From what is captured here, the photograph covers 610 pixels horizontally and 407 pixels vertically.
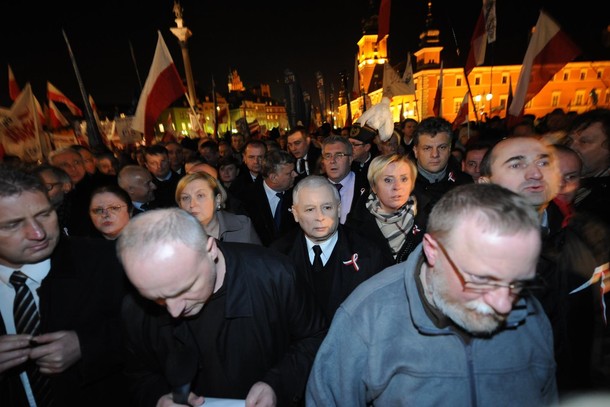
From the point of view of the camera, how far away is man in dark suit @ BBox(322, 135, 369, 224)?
4.86 metres

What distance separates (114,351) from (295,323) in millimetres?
1394

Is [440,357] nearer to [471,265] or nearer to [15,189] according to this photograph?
[471,265]

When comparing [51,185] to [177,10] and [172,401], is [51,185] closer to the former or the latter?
[172,401]

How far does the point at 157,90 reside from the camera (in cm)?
709

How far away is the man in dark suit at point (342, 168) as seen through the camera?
4.86 m

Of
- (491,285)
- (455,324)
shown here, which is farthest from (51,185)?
(491,285)

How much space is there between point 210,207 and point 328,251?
144cm

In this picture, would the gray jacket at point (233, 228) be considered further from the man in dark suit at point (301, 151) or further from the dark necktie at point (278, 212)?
the man in dark suit at point (301, 151)

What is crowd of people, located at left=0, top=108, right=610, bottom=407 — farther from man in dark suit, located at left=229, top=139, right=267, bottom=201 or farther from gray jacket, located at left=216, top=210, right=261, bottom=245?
man in dark suit, located at left=229, top=139, right=267, bottom=201

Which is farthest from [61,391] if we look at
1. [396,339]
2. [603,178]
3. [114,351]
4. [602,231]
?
[603,178]

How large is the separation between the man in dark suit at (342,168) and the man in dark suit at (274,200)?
0.59 m

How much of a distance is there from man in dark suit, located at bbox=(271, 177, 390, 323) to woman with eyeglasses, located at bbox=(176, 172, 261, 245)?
935 millimetres

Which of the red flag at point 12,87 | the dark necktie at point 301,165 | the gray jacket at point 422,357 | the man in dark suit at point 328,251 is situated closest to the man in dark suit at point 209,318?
the gray jacket at point 422,357

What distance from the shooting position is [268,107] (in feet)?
418
